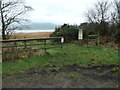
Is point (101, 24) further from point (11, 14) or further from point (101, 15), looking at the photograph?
point (11, 14)

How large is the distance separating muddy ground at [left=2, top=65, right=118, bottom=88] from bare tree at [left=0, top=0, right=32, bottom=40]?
30.6 feet

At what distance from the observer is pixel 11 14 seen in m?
13.3

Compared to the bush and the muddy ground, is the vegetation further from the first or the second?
the muddy ground

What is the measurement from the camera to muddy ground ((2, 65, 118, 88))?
3.54 meters

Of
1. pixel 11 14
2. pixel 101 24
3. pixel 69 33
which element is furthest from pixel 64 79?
pixel 101 24

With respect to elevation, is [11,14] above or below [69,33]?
above

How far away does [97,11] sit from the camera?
16281 mm

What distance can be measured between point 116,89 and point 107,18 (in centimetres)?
1315

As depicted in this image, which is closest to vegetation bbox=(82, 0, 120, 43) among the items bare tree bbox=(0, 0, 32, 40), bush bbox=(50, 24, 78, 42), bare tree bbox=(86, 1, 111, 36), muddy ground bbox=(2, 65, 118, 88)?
bare tree bbox=(86, 1, 111, 36)

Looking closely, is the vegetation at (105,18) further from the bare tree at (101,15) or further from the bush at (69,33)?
the bush at (69,33)

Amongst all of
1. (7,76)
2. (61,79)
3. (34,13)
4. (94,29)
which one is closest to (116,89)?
(61,79)

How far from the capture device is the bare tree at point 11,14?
1283 centimetres

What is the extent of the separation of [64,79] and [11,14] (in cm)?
1111

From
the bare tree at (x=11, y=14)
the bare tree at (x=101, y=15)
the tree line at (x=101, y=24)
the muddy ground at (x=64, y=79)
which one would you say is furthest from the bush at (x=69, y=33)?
the muddy ground at (x=64, y=79)
